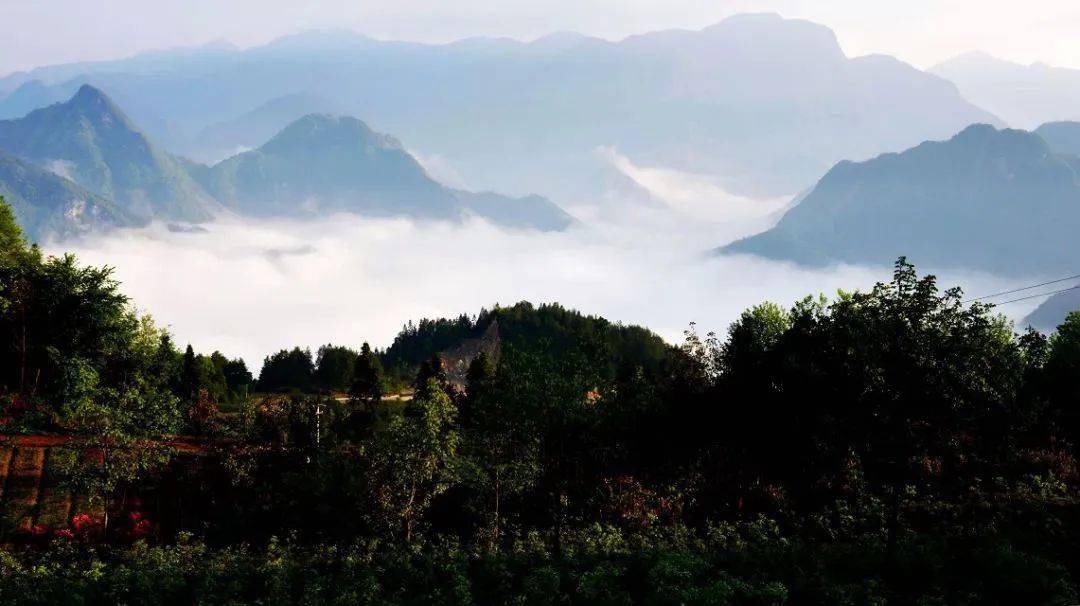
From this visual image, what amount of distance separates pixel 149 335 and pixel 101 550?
2745cm

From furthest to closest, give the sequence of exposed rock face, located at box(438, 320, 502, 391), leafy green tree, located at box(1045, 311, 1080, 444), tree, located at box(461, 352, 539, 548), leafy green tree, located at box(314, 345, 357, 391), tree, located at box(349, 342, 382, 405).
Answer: exposed rock face, located at box(438, 320, 502, 391), leafy green tree, located at box(314, 345, 357, 391), tree, located at box(349, 342, 382, 405), leafy green tree, located at box(1045, 311, 1080, 444), tree, located at box(461, 352, 539, 548)

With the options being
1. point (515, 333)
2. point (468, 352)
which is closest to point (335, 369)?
point (468, 352)

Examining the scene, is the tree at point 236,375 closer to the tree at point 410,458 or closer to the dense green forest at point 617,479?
the dense green forest at point 617,479

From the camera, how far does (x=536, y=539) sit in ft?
105

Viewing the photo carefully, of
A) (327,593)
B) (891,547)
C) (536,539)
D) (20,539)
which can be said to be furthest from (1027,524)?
(20,539)

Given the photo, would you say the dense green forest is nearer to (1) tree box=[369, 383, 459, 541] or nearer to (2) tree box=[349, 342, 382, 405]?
(1) tree box=[369, 383, 459, 541]

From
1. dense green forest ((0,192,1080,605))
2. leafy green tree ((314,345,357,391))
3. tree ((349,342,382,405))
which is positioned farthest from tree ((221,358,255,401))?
dense green forest ((0,192,1080,605))

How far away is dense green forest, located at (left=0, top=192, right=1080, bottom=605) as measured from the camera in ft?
75.5

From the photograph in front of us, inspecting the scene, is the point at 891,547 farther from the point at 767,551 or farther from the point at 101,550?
the point at 101,550

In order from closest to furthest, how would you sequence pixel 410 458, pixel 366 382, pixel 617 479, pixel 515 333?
pixel 410 458 < pixel 617 479 < pixel 366 382 < pixel 515 333

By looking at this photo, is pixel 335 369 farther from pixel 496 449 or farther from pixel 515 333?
pixel 496 449

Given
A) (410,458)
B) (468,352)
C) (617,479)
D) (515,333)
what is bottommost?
(617,479)

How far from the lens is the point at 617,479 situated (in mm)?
37125

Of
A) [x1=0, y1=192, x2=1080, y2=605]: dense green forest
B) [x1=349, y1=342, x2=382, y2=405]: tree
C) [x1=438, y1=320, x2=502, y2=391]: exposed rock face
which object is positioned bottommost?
[x1=0, y1=192, x2=1080, y2=605]: dense green forest
